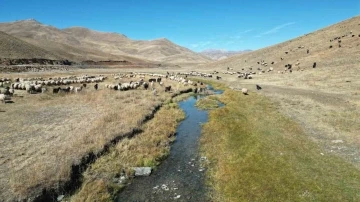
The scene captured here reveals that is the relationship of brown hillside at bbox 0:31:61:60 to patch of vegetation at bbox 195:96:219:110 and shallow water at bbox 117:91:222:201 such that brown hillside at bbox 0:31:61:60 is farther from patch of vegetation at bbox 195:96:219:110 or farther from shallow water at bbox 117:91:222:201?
shallow water at bbox 117:91:222:201

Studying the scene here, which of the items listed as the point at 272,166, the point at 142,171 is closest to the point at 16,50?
the point at 142,171

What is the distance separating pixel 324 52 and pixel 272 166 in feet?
204

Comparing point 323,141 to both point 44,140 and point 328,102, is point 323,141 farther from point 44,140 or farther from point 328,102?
point 44,140

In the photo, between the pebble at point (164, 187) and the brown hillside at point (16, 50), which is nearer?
the pebble at point (164, 187)

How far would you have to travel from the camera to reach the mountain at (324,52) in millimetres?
56016

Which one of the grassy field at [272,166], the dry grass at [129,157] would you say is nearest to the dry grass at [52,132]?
the dry grass at [129,157]

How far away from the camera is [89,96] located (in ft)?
113

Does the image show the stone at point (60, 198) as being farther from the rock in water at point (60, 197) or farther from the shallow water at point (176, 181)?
the shallow water at point (176, 181)

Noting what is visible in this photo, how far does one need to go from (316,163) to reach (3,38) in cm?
11940

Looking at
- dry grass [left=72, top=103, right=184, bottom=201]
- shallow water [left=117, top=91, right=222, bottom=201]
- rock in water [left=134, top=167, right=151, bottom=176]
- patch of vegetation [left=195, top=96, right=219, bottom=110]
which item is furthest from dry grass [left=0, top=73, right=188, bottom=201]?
patch of vegetation [left=195, top=96, right=219, bottom=110]

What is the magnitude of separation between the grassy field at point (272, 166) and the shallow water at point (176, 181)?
743mm

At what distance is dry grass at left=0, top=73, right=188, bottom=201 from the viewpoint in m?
12.6

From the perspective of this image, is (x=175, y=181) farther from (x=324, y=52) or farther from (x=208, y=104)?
(x=324, y=52)

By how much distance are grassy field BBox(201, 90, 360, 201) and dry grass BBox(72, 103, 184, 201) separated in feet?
10.1
